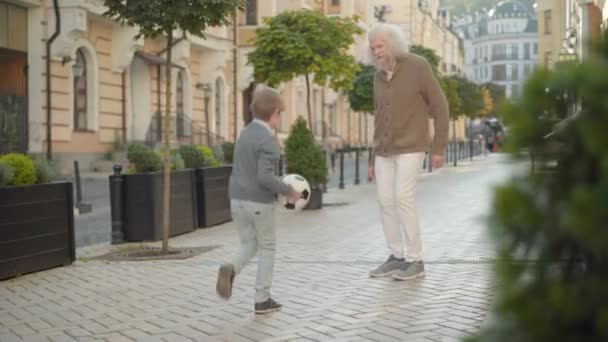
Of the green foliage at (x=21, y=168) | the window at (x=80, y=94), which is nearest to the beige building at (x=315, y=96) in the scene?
the window at (x=80, y=94)

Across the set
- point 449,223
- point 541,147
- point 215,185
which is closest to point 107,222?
point 215,185

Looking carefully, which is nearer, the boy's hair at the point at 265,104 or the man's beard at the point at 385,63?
the boy's hair at the point at 265,104

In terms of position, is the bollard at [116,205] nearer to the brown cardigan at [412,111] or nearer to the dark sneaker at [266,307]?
the brown cardigan at [412,111]

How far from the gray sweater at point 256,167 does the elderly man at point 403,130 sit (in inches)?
58.6

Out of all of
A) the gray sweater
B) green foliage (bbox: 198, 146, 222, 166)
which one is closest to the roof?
green foliage (bbox: 198, 146, 222, 166)

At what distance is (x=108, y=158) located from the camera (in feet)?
81.1

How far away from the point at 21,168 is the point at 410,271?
11.0 ft

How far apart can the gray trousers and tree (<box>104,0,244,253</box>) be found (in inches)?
134

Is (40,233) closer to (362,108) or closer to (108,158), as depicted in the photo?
(108,158)

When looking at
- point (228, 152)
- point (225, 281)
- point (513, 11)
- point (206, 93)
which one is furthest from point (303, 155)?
point (513, 11)

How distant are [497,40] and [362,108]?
136 metres

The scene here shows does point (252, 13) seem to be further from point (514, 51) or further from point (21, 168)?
point (514, 51)

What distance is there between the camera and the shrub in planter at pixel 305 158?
15336mm

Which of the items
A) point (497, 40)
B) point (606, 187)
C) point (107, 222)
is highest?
point (497, 40)
